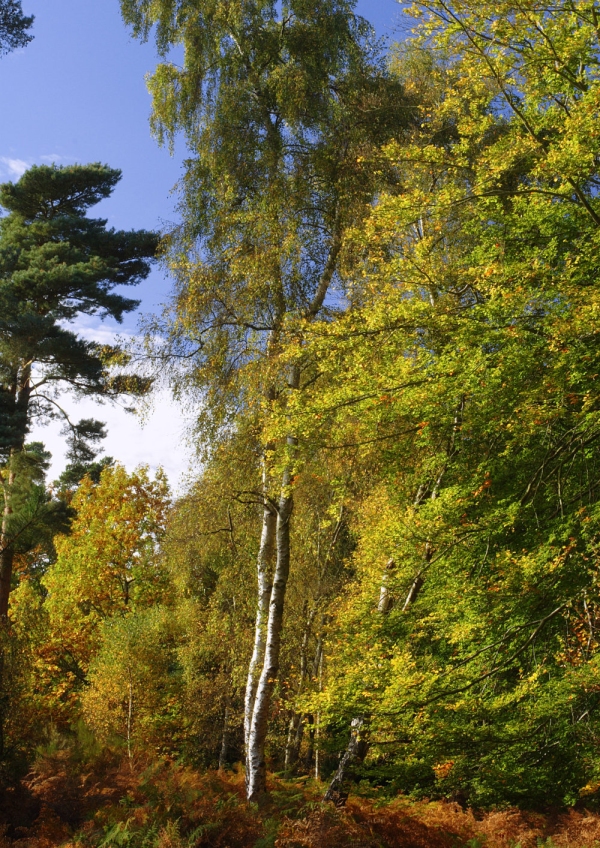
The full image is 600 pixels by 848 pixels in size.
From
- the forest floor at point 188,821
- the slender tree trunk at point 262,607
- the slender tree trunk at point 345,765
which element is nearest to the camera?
the forest floor at point 188,821

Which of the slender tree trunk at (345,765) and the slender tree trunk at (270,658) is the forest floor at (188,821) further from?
the slender tree trunk at (270,658)

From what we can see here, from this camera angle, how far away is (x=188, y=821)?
20.0 ft

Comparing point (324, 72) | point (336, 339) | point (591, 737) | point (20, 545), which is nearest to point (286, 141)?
point (324, 72)

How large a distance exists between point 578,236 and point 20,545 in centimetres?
1321

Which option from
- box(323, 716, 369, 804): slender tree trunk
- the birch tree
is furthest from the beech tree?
box(323, 716, 369, 804): slender tree trunk

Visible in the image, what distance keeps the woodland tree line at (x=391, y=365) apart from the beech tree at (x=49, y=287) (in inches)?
3.7

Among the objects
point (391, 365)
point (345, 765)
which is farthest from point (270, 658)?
point (391, 365)

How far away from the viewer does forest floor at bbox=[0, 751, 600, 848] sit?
19.0 feet

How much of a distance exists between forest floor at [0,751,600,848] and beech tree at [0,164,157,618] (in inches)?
307

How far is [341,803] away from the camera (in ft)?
28.2

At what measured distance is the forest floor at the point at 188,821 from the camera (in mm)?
5785

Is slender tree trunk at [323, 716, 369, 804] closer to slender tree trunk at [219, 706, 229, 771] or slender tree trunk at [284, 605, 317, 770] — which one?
slender tree trunk at [284, 605, 317, 770]

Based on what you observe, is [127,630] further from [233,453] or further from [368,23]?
[368,23]

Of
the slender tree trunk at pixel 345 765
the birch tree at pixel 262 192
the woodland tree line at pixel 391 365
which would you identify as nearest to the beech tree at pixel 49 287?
the woodland tree line at pixel 391 365
